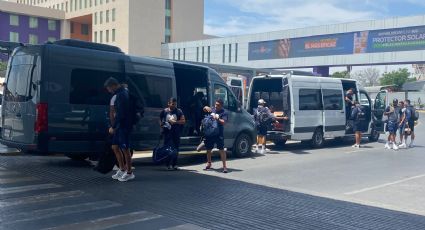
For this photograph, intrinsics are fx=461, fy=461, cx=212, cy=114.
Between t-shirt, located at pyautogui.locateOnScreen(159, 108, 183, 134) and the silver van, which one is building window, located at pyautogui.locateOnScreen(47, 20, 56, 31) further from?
t-shirt, located at pyautogui.locateOnScreen(159, 108, 183, 134)

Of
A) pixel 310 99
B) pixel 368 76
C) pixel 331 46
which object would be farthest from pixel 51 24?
pixel 310 99

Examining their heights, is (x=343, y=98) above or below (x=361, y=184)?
above

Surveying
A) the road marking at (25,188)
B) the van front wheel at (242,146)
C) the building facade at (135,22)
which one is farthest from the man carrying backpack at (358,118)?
the building facade at (135,22)

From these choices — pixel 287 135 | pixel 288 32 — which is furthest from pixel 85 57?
pixel 288 32

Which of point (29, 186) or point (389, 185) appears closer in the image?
point (29, 186)

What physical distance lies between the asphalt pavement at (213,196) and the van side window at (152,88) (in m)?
1.59

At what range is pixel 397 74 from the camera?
233 ft

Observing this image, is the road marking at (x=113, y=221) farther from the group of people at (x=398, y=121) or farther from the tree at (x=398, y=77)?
the tree at (x=398, y=77)

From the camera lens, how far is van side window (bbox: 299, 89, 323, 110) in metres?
15.2

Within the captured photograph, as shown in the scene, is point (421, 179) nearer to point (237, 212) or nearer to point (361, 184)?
point (361, 184)

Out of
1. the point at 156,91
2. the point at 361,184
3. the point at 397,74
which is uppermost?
the point at 397,74

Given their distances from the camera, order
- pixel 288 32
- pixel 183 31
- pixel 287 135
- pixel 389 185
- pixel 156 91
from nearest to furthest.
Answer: pixel 389 185 < pixel 156 91 < pixel 287 135 < pixel 288 32 < pixel 183 31

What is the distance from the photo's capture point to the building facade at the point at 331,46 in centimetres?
3925

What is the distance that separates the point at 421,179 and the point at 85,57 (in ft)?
25.9
